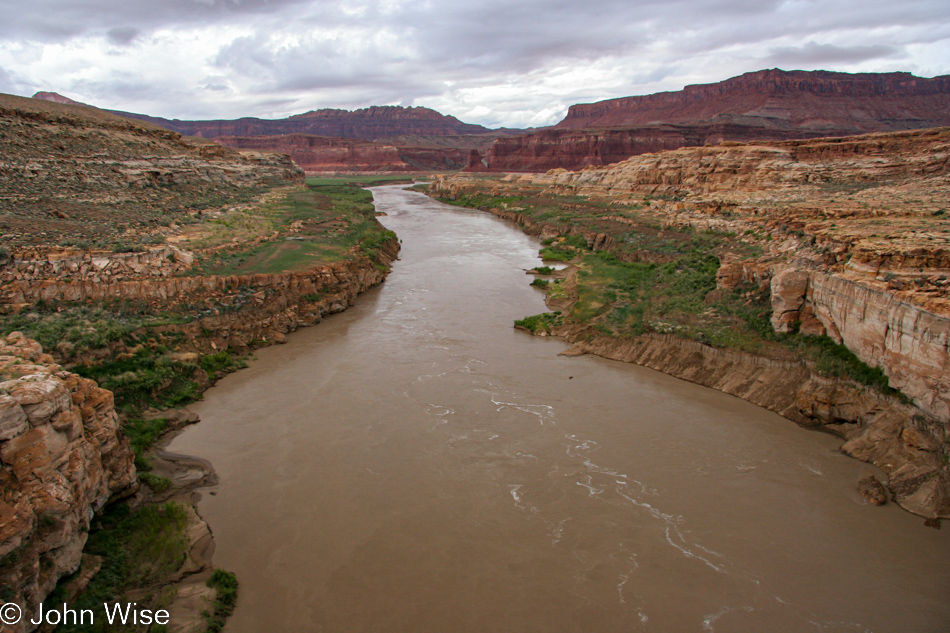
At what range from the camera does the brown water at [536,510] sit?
353 inches

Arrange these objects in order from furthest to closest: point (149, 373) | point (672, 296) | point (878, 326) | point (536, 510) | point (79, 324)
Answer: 1. point (672, 296)
2. point (79, 324)
3. point (149, 373)
4. point (878, 326)
5. point (536, 510)

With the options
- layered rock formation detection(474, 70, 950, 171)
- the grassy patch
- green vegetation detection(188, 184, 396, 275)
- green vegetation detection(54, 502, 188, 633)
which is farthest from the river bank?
the grassy patch

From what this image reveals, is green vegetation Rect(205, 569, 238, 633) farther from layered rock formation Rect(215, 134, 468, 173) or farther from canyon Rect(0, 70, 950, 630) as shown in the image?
layered rock formation Rect(215, 134, 468, 173)

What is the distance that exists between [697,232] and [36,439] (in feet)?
107

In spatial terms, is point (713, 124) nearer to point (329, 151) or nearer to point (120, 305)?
point (329, 151)

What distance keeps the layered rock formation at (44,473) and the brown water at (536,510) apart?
2.60 meters

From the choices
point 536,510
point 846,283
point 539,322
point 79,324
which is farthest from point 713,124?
point 79,324

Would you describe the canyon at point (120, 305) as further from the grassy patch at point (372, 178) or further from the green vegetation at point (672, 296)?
the grassy patch at point (372, 178)

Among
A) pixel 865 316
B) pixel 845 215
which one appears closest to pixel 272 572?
pixel 865 316

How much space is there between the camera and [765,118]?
383 ft

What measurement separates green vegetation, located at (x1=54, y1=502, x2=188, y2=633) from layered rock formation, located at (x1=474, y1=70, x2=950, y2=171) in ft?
336

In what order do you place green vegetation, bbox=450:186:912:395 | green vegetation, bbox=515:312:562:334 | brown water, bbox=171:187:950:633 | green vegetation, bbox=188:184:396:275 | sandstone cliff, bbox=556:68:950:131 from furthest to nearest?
1. sandstone cliff, bbox=556:68:950:131
2. green vegetation, bbox=188:184:396:275
3. green vegetation, bbox=515:312:562:334
4. green vegetation, bbox=450:186:912:395
5. brown water, bbox=171:187:950:633

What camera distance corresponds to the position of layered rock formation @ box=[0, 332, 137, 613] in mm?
7109

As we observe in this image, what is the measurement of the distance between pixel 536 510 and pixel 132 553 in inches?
297
